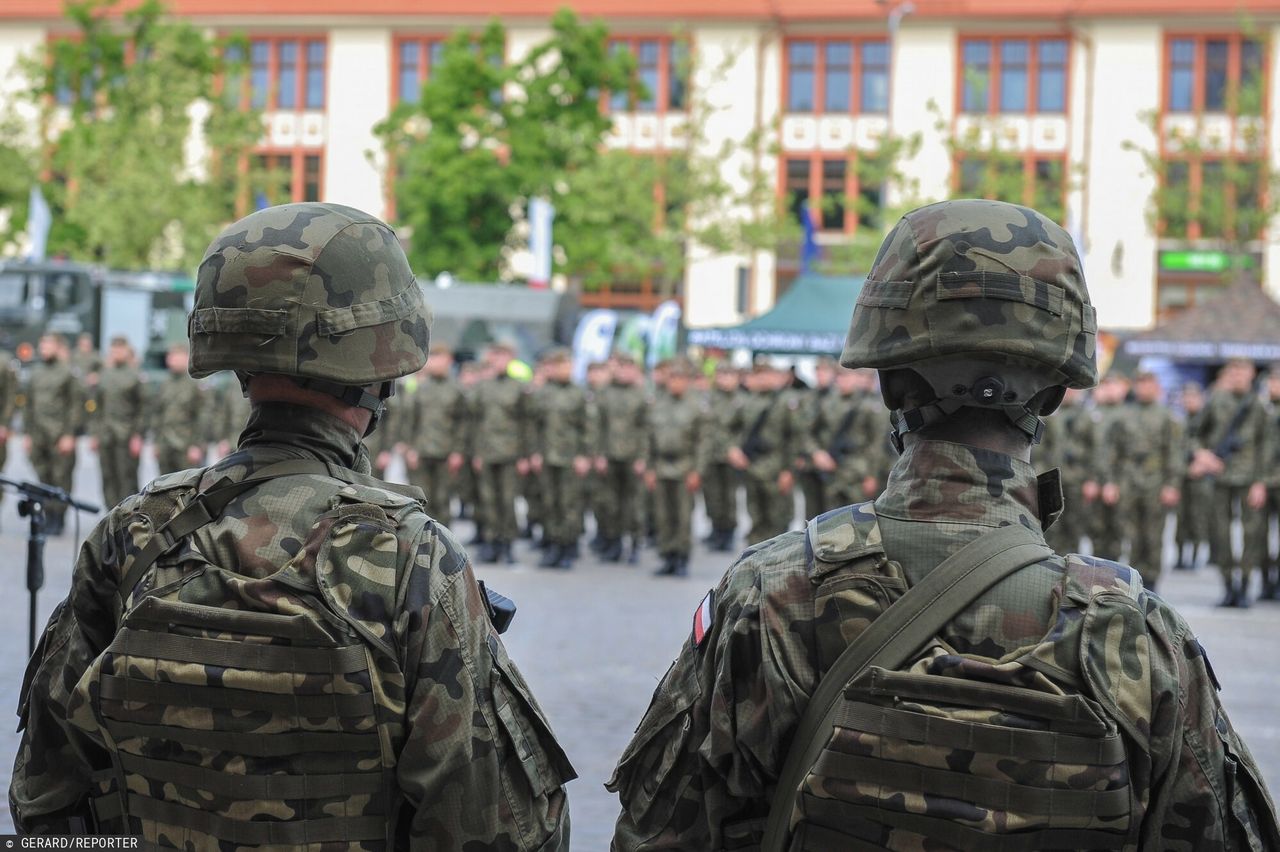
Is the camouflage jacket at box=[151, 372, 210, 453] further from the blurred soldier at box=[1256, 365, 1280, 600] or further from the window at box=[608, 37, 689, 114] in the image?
the window at box=[608, 37, 689, 114]

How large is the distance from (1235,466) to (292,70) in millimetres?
44453

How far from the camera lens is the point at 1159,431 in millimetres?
15312

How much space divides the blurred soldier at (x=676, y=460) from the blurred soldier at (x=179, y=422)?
5.01 m

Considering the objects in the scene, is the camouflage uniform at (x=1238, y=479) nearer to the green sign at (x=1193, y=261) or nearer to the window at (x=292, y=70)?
the green sign at (x=1193, y=261)

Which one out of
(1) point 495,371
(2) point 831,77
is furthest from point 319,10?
(1) point 495,371

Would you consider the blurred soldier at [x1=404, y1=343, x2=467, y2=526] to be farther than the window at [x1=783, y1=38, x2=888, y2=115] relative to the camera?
No

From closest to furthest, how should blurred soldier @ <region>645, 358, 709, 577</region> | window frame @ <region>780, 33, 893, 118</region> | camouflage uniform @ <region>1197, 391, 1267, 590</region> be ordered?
camouflage uniform @ <region>1197, 391, 1267, 590</region> < blurred soldier @ <region>645, 358, 709, 577</region> < window frame @ <region>780, 33, 893, 118</region>

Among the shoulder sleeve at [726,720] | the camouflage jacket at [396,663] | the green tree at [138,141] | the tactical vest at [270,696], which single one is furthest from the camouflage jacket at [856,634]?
the green tree at [138,141]

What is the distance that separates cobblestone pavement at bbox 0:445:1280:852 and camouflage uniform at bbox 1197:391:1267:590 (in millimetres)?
454

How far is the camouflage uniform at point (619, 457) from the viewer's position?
17.2 m

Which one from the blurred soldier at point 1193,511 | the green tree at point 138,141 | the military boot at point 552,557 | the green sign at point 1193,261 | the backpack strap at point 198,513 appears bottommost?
the military boot at point 552,557

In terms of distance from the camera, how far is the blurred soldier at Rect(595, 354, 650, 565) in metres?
17.2

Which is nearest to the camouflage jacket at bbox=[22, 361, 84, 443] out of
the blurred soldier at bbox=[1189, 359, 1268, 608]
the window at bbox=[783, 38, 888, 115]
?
the blurred soldier at bbox=[1189, 359, 1268, 608]

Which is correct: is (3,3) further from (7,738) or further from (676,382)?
(7,738)
